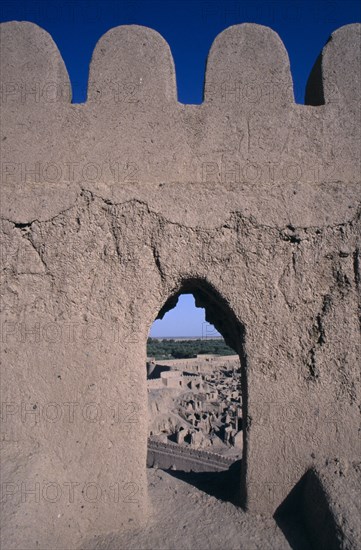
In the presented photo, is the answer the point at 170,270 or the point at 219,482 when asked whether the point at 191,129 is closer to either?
the point at 170,270

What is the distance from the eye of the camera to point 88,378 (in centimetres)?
253

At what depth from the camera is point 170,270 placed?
2600 mm

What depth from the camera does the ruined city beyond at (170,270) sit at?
2.49 meters

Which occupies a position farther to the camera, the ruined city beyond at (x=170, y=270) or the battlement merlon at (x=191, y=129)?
the battlement merlon at (x=191, y=129)

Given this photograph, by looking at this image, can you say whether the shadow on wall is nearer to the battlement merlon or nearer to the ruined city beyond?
the ruined city beyond

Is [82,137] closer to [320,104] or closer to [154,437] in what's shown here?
[320,104]

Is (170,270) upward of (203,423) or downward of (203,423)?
upward

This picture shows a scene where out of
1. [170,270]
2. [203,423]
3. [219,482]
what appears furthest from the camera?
[203,423]

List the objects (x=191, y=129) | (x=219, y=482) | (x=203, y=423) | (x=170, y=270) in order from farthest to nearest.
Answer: (x=203, y=423)
(x=219, y=482)
(x=191, y=129)
(x=170, y=270)

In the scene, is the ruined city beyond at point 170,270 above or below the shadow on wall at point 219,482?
above

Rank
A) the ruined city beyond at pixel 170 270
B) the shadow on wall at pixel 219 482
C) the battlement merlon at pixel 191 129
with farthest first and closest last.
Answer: the shadow on wall at pixel 219 482 → the battlement merlon at pixel 191 129 → the ruined city beyond at pixel 170 270

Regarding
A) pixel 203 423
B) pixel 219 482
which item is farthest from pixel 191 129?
pixel 203 423

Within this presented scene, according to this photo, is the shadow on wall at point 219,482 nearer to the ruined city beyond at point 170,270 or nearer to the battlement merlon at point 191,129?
the ruined city beyond at point 170,270

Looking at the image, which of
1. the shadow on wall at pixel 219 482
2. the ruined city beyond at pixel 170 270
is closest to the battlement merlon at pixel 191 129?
the ruined city beyond at pixel 170 270
